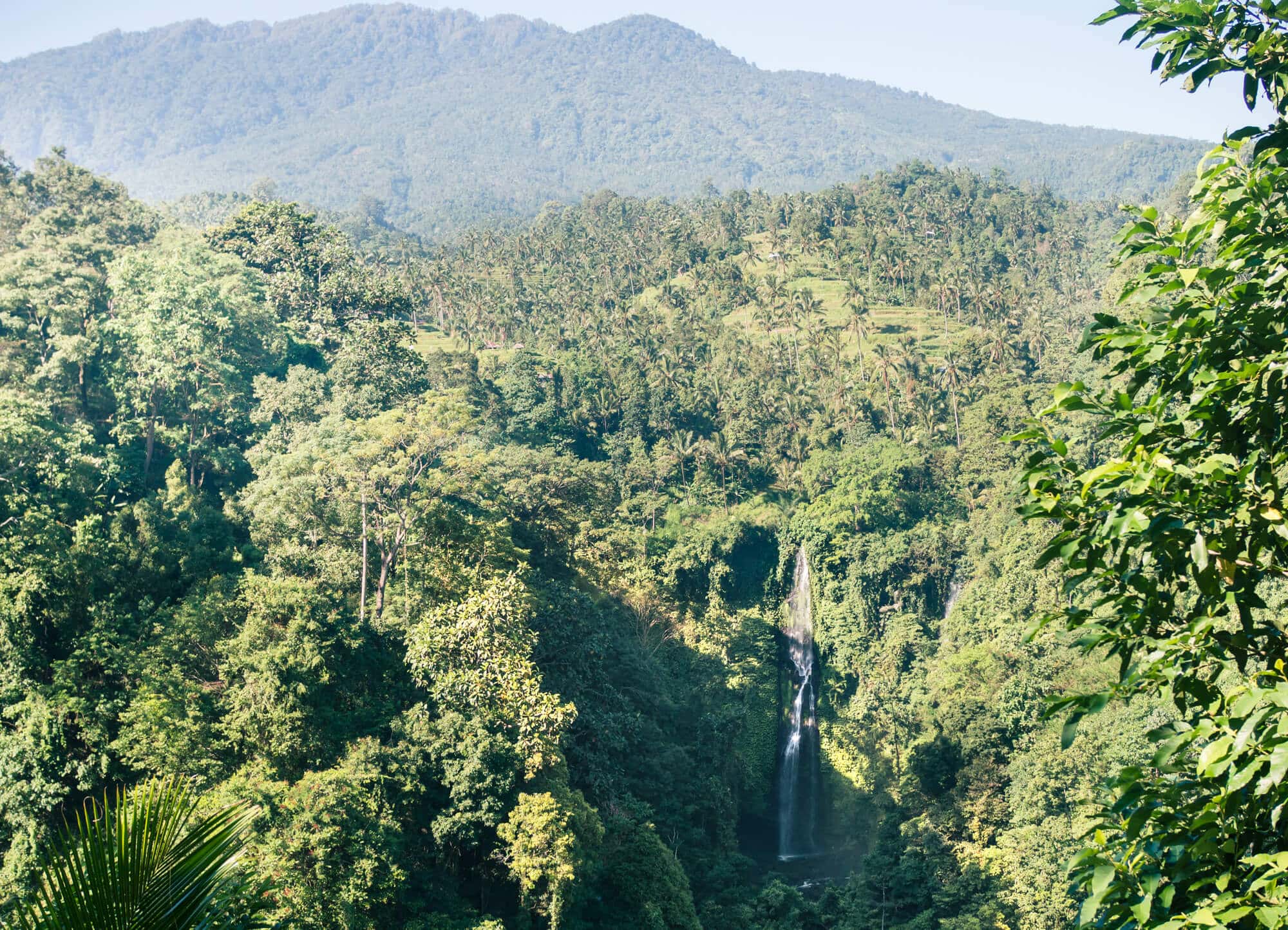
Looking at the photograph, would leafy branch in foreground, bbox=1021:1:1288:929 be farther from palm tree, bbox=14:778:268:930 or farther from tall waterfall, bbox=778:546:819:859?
tall waterfall, bbox=778:546:819:859

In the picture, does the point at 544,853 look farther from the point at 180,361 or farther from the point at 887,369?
the point at 887,369

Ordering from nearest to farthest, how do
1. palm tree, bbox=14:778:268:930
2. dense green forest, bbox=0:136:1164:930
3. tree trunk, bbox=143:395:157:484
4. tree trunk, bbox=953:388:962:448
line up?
1. palm tree, bbox=14:778:268:930
2. dense green forest, bbox=0:136:1164:930
3. tree trunk, bbox=143:395:157:484
4. tree trunk, bbox=953:388:962:448

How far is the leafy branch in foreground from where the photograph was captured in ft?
11.4

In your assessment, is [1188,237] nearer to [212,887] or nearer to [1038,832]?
[212,887]

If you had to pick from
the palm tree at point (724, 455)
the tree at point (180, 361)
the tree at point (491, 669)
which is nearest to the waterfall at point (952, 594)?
the palm tree at point (724, 455)

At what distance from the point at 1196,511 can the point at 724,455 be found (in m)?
43.9

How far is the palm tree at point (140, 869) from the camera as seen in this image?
128 inches

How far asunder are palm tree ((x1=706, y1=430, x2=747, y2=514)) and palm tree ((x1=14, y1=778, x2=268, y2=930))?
43.6 m

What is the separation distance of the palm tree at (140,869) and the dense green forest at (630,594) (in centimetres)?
2

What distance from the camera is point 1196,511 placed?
3605 millimetres

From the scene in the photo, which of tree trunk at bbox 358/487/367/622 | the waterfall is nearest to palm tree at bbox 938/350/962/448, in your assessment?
the waterfall

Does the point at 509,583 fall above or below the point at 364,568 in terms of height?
above

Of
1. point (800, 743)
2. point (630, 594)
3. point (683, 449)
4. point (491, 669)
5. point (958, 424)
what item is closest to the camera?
point (491, 669)

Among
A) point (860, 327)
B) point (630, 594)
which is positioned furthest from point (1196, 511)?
point (860, 327)
